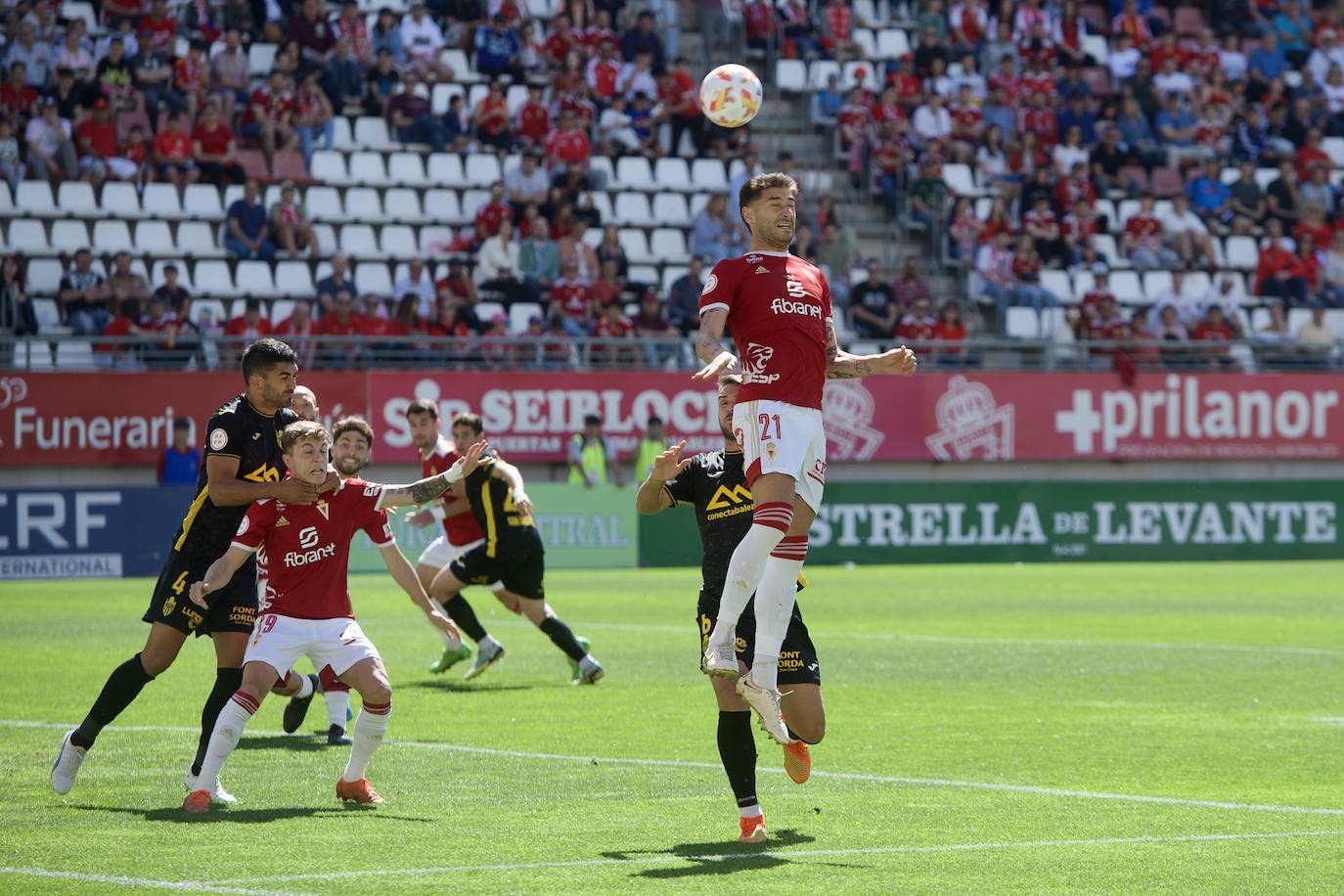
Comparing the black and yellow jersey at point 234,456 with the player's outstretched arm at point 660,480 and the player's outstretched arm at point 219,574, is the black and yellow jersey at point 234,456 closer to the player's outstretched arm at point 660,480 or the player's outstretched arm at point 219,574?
the player's outstretched arm at point 219,574

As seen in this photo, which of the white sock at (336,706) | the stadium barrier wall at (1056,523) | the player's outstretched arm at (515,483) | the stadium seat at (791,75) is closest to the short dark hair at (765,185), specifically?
the white sock at (336,706)

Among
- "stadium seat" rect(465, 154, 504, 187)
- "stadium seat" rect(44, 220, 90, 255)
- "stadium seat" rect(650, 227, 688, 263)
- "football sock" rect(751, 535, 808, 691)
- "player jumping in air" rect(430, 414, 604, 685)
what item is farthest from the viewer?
"stadium seat" rect(650, 227, 688, 263)

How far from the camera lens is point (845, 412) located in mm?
30188

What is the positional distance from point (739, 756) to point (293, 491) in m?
2.46

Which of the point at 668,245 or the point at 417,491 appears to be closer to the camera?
the point at 417,491

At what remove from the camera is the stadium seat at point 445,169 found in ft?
99.4

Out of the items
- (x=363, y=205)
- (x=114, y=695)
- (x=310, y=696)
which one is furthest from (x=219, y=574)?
(x=363, y=205)

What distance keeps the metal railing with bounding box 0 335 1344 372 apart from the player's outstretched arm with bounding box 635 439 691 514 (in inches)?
703

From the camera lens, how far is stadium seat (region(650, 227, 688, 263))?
3100cm

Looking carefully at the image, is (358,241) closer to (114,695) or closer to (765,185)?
(114,695)

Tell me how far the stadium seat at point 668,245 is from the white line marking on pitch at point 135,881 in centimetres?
2426

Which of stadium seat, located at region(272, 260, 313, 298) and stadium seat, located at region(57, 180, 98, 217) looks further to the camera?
stadium seat, located at region(272, 260, 313, 298)

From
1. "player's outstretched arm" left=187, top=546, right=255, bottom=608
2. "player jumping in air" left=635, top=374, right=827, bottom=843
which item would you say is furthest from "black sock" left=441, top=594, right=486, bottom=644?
"player jumping in air" left=635, top=374, right=827, bottom=843

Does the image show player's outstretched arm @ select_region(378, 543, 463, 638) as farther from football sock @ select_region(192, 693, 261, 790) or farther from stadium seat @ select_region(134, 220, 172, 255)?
stadium seat @ select_region(134, 220, 172, 255)
